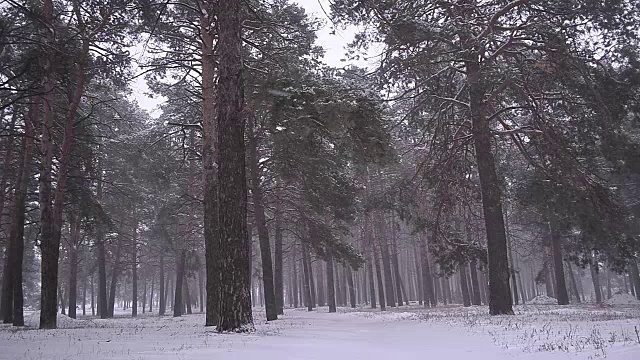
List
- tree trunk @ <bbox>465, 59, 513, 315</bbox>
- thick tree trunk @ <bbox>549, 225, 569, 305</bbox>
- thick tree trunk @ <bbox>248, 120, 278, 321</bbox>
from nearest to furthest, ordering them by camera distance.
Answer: tree trunk @ <bbox>465, 59, 513, 315</bbox> → thick tree trunk @ <bbox>248, 120, 278, 321</bbox> → thick tree trunk @ <bbox>549, 225, 569, 305</bbox>

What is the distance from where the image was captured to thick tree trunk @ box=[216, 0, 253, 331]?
798 cm

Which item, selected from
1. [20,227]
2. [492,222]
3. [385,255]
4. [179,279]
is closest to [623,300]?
[385,255]

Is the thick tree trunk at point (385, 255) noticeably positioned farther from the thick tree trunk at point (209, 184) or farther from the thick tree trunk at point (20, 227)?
the thick tree trunk at point (20, 227)

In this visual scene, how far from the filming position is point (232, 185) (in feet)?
27.5

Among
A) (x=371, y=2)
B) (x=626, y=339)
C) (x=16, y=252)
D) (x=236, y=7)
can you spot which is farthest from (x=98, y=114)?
(x=626, y=339)

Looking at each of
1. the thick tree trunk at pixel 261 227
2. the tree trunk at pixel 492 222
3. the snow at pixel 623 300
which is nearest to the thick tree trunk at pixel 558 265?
the snow at pixel 623 300

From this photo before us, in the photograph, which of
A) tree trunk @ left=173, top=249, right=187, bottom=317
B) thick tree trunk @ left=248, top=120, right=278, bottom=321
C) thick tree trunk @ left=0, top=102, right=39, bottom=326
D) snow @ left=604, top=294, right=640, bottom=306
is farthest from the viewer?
snow @ left=604, top=294, right=640, bottom=306

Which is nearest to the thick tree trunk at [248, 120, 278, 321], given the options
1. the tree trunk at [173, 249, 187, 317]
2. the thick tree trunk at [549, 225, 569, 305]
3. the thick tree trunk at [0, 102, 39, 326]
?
the thick tree trunk at [0, 102, 39, 326]

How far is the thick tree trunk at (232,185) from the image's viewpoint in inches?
314

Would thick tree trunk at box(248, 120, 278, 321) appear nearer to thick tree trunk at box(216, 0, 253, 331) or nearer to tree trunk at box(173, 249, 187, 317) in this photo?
thick tree trunk at box(216, 0, 253, 331)

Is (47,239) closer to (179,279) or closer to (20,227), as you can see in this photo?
(20,227)

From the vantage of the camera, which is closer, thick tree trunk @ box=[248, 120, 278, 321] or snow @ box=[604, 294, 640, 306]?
thick tree trunk @ box=[248, 120, 278, 321]

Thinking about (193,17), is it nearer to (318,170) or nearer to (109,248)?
(318,170)

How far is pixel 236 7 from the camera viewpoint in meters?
8.86
